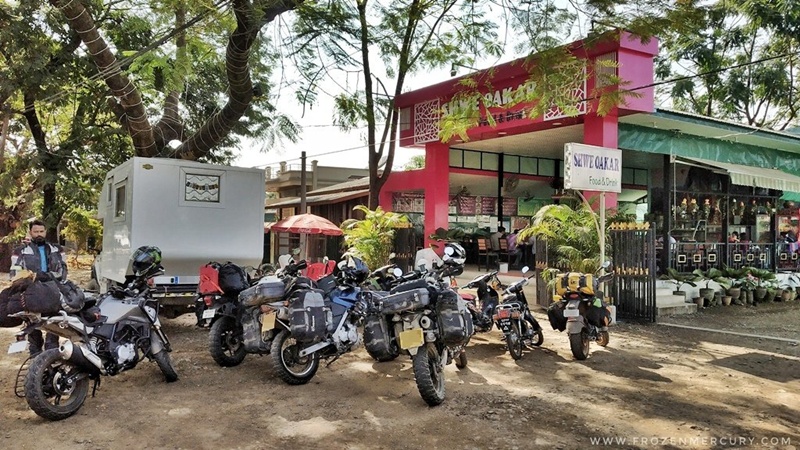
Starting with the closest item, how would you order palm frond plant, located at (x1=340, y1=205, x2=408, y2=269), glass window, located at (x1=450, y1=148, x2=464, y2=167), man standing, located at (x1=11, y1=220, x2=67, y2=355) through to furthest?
1. man standing, located at (x1=11, y1=220, x2=67, y2=355)
2. palm frond plant, located at (x1=340, y1=205, x2=408, y2=269)
3. glass window, located at (x1=450, y1=148, x2=464, y2=167)

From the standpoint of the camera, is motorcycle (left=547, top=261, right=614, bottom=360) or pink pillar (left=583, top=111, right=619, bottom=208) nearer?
motorcycle (left=547, top=261, right=614, bottom=360)

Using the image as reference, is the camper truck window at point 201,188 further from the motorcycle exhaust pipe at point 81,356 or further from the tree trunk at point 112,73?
the motorcycle exhaust pipe at point 81,356

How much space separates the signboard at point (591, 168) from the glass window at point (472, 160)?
6280mm

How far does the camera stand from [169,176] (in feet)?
26.7

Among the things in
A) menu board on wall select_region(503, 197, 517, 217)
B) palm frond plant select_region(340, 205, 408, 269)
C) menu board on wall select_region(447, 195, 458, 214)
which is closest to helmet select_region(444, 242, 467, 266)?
palm frond plant select_region(340, 205, 408, 269)

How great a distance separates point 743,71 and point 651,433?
685 inches

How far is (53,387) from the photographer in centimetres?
429

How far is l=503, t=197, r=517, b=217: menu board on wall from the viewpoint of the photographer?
18.1 meters

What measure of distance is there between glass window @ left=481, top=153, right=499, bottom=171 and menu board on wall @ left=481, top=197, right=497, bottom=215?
2693mm

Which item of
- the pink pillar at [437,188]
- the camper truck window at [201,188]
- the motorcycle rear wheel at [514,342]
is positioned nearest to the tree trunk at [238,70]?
the camper truck window at [201,188]

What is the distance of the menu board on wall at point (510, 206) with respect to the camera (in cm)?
1811

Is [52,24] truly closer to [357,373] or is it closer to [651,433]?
[357,373]

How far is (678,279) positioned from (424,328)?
8190 millimetres

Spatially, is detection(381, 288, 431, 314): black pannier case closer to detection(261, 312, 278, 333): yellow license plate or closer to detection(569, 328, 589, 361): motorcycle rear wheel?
detection(261, 312, 278, 333): yellow license plate
